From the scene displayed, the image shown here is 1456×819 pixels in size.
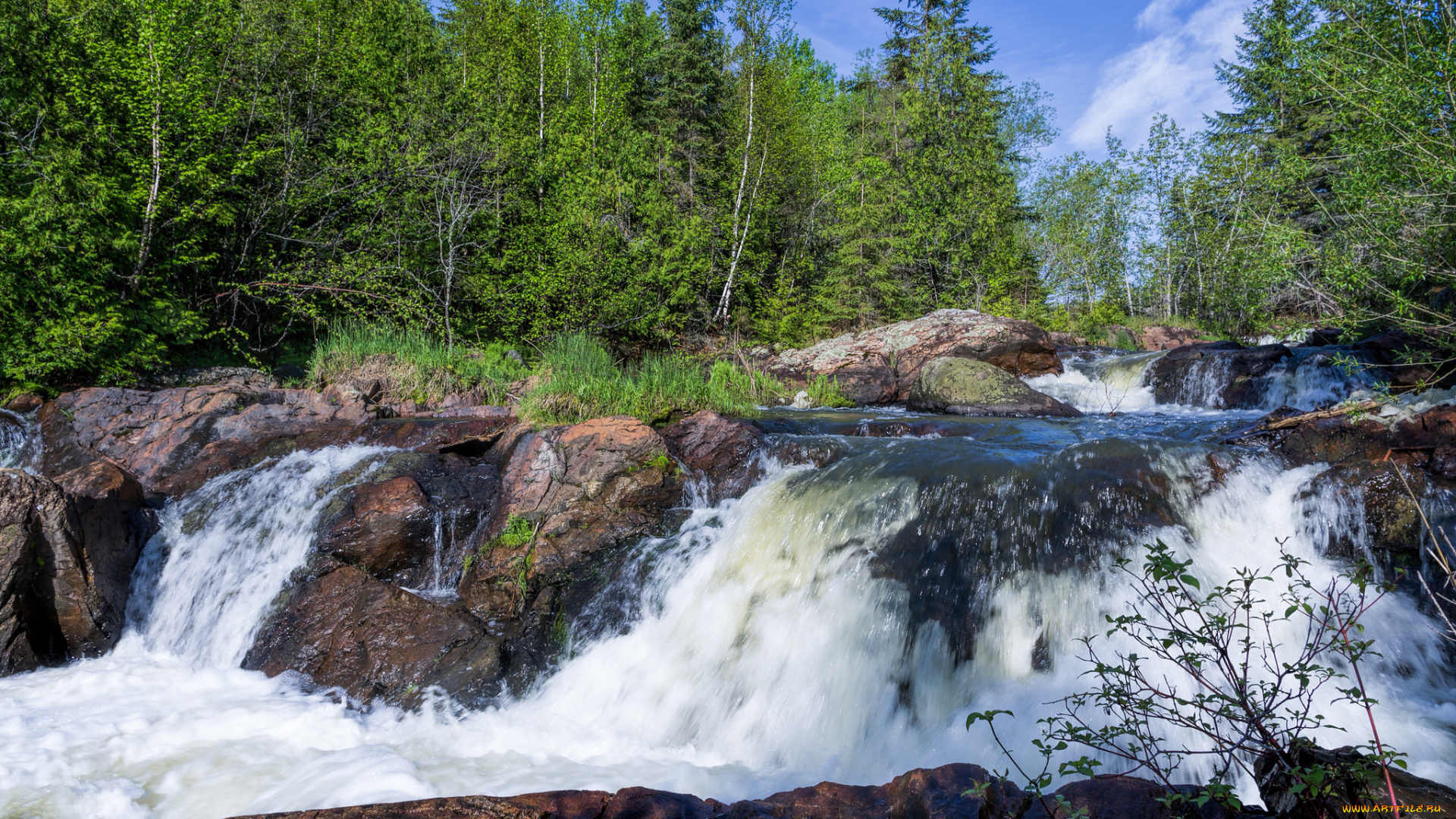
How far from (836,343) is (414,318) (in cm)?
953

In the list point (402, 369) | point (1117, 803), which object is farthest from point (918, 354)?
point (1117, 803)

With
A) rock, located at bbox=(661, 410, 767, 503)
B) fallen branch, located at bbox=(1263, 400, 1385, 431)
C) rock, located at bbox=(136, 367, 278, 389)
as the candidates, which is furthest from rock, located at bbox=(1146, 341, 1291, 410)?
rock, located at bbox=(136, 367, 278, 389)

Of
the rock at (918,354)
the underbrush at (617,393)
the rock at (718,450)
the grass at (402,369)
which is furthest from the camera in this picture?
the rock at (918,354)

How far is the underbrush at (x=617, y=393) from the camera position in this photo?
745 cm

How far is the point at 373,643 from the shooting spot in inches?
197

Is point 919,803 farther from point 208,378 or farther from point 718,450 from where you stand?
point 208,378

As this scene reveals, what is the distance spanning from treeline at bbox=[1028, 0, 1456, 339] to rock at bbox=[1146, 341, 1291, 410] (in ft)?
2.90

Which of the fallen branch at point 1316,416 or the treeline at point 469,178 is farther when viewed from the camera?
the treeline at point 469,178

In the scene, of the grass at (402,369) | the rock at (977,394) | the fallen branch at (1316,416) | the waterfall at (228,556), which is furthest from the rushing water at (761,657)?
the grass at (402,369)

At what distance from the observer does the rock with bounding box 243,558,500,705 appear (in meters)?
4.69

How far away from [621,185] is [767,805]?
1602 cm

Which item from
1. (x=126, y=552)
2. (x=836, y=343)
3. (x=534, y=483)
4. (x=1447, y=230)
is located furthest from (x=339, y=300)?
(x=1447, y=230)

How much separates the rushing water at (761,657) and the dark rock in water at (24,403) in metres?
4.07

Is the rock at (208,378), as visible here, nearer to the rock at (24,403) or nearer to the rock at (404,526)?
the rock at (24,403)
